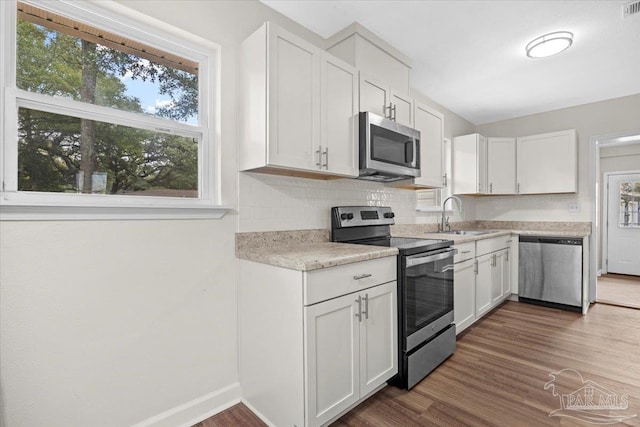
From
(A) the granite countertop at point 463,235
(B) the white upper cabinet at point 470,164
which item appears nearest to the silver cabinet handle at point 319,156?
(A) the granite countertop at point 463,235

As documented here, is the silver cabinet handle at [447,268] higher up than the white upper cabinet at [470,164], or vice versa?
the white upper cabinet at [470,164]

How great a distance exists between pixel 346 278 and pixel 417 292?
0.70 metres

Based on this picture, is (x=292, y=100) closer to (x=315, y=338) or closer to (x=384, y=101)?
(x=384, y=101)

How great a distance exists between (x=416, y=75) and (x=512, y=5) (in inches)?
44.1

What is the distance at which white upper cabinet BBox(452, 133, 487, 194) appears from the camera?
4137 millimetres

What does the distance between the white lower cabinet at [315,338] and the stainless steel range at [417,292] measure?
74 millimetres

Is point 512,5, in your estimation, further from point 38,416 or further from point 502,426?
point 38,416

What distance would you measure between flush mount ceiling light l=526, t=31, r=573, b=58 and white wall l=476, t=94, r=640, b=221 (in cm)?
199

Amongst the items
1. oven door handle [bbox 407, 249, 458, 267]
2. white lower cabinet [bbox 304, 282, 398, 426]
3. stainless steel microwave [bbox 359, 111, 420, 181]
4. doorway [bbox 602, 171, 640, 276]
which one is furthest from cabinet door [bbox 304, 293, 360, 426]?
doorway [bbox 602, 171, 640, 276]

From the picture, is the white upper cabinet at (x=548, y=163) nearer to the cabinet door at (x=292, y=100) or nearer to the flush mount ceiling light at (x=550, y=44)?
the flush mount ceiling light at (x=550, y=44)

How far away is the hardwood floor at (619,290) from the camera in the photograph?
13.1 feet

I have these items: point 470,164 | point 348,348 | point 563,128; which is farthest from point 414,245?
point 563,128

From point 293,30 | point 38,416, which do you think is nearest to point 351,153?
point 293,30

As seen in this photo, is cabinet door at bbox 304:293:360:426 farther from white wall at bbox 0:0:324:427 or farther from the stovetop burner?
white wall at bbox 0:0:324:427
